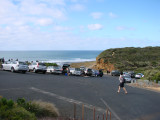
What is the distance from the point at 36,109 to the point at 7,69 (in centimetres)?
2294

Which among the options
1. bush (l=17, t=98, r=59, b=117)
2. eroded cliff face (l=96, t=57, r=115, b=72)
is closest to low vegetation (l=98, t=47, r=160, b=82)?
eroded cliff face (l=96, t=57, r=115, b=72)

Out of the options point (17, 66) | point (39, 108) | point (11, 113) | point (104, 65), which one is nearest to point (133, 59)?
point (104, 65)

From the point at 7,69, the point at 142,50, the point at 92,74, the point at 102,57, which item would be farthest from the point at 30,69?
the point at 142,50

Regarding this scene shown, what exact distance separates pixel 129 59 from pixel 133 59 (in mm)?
1323

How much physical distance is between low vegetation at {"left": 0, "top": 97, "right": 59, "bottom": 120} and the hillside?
5171 centimetres

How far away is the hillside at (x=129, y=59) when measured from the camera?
6062cm

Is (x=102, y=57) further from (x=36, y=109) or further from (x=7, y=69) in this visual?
(x=36, y=109)

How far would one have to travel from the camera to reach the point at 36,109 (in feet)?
25.6

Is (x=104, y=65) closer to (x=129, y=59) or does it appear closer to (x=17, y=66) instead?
(x=129, y=59)

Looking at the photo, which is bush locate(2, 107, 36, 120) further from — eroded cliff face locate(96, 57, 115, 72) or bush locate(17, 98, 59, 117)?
eroded cliff face locate(96, 57, 115, 72)

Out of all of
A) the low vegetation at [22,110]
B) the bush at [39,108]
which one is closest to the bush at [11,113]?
the low vegetation at [22,110]

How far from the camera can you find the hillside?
60625 mm

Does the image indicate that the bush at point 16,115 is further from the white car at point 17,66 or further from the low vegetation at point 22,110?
the white car at point 17,66

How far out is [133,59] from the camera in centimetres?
6688
